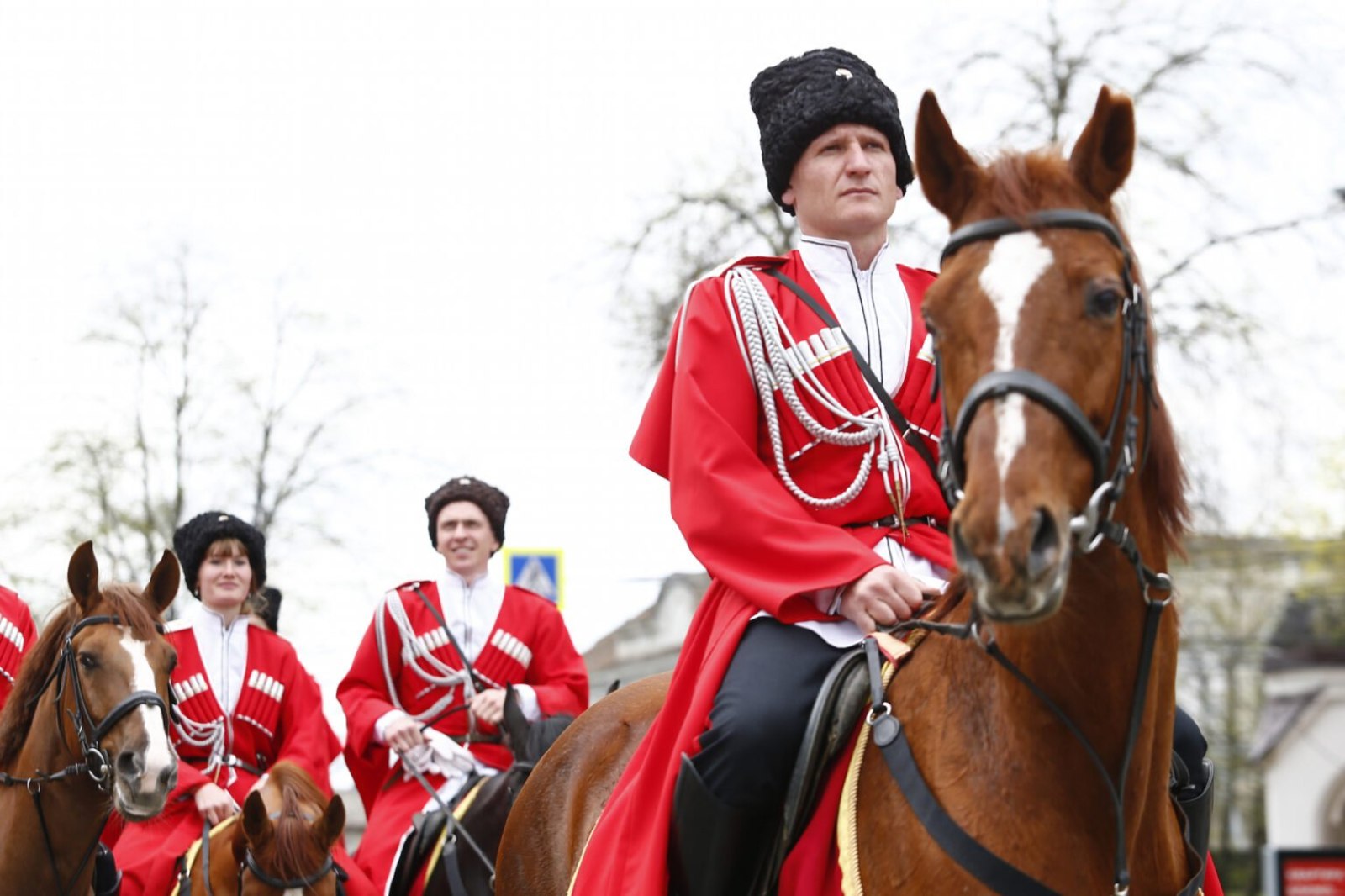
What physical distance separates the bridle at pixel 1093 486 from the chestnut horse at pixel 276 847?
191 inches

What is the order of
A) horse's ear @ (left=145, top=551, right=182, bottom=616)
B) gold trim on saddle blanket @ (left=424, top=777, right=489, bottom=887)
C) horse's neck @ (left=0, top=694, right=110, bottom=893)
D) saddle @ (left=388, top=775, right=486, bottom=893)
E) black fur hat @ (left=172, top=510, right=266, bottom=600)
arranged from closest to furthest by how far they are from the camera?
horse's neck @ (left=0, top=694, right=110, bottom=893) → horse's ear @ (left=145, top=551, right=182, bottom=616) → gold trim on saddle blanket @ (left=424, top=777, right=489, bottom=887) → saddle @ (left=388, top=775, right=486, bottom=893) → black fur hat @ (left=172, top=510, right=266, bottom=600)

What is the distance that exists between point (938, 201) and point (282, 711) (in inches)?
270

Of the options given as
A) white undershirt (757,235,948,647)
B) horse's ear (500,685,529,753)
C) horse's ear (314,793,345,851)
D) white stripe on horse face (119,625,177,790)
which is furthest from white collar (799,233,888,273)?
horse's ear (314,793,345,851)

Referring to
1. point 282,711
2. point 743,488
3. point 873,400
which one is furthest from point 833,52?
point 282,711

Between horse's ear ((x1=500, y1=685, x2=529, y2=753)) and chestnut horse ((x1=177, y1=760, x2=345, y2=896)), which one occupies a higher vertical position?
horse's ear ((x1=500, y1=685, x2=529, y2=753))

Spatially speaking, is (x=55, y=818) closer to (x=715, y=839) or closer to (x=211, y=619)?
(x=211, y=619)

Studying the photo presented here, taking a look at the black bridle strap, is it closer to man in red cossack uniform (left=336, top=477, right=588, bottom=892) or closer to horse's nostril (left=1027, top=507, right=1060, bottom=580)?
horse's nostril (left=1027, top=507, right=1060, bottom=580)

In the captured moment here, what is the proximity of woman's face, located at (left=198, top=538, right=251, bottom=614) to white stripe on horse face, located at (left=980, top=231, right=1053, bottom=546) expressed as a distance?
Result: 6.94m

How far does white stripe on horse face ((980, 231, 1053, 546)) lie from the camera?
3.10m

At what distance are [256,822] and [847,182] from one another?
4.63 metres

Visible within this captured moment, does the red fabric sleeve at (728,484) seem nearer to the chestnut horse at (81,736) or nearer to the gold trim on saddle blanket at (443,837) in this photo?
the chestnut horse at (81,736)

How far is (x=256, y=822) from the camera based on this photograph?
313 inches

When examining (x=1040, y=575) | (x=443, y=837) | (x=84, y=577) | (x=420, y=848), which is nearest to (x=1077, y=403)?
(x=1040, y=575)

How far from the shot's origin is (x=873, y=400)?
4.51 meters
